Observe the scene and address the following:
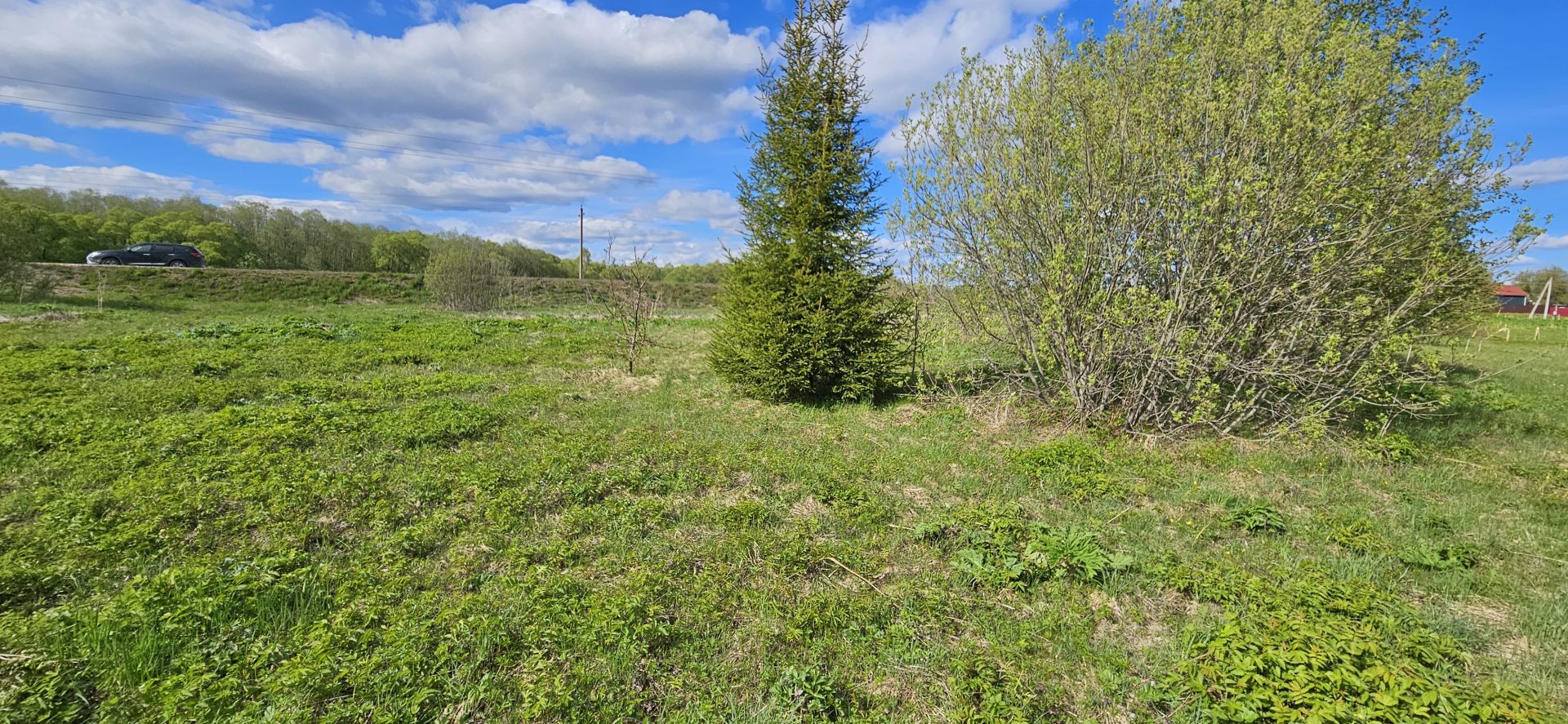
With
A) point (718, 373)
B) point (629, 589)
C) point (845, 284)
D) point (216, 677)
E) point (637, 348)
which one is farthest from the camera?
point (637, 348)

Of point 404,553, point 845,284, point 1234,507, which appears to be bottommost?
point 404,553

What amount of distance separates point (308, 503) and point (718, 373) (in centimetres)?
613

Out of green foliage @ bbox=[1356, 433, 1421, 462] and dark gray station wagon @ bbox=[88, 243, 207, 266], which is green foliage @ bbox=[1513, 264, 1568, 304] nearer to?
green foliage @ bbox=[1356, 433, 1421, 462]

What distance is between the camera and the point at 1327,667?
2471 millimetres

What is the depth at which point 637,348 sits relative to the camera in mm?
13539

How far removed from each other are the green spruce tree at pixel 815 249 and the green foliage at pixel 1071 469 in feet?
10.2

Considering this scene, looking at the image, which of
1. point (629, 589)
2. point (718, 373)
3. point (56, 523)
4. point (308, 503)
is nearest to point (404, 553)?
point (308, 503)

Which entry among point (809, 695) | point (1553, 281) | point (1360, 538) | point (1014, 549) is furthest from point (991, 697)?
point (1553, 281)

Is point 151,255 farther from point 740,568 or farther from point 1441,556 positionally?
point 1441,556

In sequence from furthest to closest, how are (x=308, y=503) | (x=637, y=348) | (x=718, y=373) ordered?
(x=637, y=348)
(x=718, y=373)
(x=308, y=503)

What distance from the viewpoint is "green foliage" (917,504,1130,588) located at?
3719 mm

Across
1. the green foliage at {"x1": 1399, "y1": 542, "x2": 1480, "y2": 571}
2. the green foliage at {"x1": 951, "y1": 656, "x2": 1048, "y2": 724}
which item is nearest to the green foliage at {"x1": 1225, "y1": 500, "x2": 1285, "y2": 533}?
the green foliage at {"x1": 1399, "y1": 542, "x2": 1480, "y2": 571}

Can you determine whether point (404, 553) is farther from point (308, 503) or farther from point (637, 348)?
point (637, 348)

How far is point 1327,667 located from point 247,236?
5934cm
